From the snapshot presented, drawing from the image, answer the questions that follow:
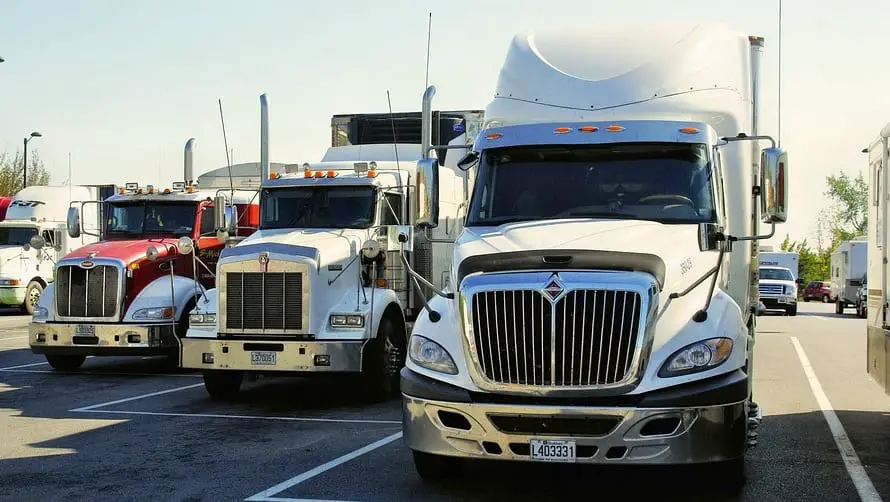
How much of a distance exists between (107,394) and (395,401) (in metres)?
3.69

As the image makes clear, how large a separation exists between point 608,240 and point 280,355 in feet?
18.9

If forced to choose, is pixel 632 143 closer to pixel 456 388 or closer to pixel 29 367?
pixel 456 388

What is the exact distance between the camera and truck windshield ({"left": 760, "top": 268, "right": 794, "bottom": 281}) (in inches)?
1497

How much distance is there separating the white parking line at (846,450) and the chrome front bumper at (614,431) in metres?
1.51

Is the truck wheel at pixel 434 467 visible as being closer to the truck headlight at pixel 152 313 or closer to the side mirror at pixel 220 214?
the side mirror at pixel 220 214

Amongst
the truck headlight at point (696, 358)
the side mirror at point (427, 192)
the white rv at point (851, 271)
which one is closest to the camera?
the truck headlight at point (696, 358)

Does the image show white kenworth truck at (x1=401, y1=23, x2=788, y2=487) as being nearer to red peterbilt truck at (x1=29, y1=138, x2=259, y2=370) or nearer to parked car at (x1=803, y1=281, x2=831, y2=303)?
red peterbilt truck at (x1=29, y1=138, x2=259, y2=370)

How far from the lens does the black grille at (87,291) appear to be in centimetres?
1537

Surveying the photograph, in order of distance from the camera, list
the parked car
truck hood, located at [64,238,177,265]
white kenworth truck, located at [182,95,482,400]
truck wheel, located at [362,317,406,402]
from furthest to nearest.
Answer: the parked car < truck hood, located at [64,238,177,265] < truck wheel, located at [362,317,406,402] < white kenworth truck, located at [182,95,482,400]

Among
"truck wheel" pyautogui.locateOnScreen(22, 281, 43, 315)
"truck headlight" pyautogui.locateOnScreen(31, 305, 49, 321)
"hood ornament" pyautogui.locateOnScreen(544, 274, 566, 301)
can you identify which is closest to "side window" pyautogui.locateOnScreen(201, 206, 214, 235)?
"truck headlight" pyautogui.locateOnScreen(31, 305, 49, 321)

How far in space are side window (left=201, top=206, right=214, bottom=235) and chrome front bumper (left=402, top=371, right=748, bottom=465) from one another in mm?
10391

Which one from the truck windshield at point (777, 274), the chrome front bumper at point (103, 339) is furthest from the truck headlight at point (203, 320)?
the truck windshield at point (777, 274)

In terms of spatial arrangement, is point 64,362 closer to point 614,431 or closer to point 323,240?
point 323,240

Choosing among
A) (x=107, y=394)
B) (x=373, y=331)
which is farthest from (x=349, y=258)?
(x=107, y=394)
